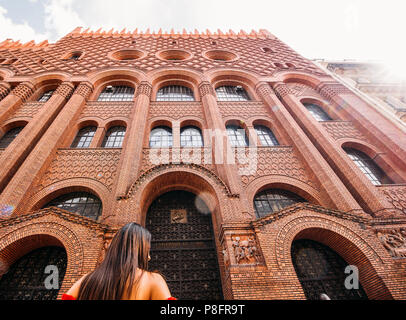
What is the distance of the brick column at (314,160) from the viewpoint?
6773mm

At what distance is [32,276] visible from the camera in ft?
18.4

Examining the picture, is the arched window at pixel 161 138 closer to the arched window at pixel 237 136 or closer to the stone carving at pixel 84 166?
the stone carving at pixel 84 166

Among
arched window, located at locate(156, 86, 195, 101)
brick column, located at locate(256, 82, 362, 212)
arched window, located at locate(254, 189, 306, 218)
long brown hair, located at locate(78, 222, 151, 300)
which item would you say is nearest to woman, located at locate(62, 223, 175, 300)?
long brown hair, located at locate(78, 222, 151, 300)

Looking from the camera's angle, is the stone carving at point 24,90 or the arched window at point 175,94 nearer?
the stone carving at point 24,90

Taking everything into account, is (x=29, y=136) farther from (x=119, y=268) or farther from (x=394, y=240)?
(x=394, y=240)

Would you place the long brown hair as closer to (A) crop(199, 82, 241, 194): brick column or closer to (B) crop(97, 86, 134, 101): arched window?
(A) crop(199, 82, 241, 194): brick column

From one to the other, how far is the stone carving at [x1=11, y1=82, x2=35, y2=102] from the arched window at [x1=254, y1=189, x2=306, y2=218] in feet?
42.3

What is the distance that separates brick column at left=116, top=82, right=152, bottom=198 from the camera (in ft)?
22.8

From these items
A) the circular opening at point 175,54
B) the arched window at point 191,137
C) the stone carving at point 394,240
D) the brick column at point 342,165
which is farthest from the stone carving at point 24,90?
the stone carving at point 394,240

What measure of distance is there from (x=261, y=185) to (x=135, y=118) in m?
6.31

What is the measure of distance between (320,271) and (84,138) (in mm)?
10942

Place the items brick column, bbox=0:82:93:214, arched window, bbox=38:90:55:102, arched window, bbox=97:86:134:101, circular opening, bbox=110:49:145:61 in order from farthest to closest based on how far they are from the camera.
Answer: circular opening, bbox=110:49:145:61
arched window, bbox=97:86:134:101
arched window, bbox=38:90:55:102
brick column, bbox=0:82:93:214

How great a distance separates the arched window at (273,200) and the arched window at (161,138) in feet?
15.2

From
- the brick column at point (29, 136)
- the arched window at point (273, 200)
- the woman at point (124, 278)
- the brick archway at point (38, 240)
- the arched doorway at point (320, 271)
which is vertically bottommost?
the woman at point (124, 278)
